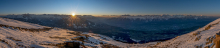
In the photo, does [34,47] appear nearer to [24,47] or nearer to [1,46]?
[24,47]

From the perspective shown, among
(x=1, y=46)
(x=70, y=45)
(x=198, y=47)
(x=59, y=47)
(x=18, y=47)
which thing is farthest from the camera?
(x=70, y=45)

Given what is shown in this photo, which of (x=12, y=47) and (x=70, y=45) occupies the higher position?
(x=12, y=47)

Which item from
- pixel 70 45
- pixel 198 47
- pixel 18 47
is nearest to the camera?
pixel 18 47

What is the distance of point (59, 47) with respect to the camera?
15297mm

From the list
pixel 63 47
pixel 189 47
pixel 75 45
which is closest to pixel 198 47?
pixel 189 47

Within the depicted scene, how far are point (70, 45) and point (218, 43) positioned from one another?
56.2 feet

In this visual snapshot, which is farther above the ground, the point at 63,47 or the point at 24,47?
the point at 24,47

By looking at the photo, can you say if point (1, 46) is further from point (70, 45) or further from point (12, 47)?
point (70, 45)

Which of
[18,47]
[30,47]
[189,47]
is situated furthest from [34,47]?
[189,47]

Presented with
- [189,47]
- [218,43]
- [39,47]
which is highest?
[218,43]

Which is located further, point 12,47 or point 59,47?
point 59,47

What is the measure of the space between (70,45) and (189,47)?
64.4ft

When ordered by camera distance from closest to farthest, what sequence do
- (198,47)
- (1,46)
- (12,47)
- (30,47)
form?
(1,46), (12,47), (30,47), (198,47)

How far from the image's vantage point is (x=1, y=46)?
32.8 feet
